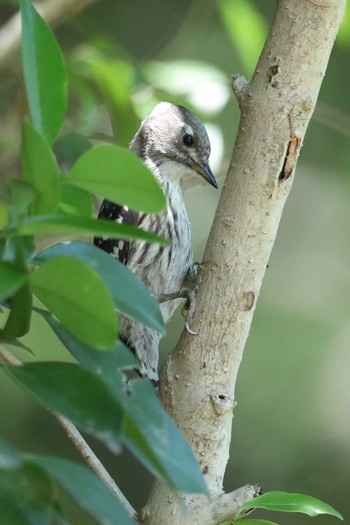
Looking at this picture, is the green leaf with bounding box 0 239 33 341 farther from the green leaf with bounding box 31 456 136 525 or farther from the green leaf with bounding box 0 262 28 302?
the green leaf with bounding box 31 456 136 525

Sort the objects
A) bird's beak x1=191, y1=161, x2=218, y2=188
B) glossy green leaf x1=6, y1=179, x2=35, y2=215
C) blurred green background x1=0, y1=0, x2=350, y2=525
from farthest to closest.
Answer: blurred green background x1=0, y1=0, x2=350, y2=525 < bird's beak x1=191, y1=161, x2=218, y2=188 < glossy green leaf x1=6, y1=179, x2=35, y2=215

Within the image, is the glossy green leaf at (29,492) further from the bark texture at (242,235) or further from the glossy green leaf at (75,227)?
the bark texture at (242,235)

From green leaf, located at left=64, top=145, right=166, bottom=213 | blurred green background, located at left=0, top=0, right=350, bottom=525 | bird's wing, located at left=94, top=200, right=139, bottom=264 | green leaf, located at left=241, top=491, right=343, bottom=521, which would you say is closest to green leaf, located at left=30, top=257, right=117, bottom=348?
green leaf, located at left=64, top=145, right=166, bottom=213

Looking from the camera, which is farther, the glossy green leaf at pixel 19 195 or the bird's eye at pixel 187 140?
the bird's eye at pixel 187 140

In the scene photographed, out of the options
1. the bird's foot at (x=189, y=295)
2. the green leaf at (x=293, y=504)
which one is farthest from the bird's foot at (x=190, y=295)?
the green leaf at (x=293, y=504)

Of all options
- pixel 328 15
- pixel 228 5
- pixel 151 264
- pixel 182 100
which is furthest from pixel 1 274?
pixel 228 5

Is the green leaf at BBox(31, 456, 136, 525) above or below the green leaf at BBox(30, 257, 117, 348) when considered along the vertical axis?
below

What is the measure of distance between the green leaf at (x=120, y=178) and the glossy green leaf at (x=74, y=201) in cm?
9

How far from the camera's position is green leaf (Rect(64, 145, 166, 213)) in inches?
37.2

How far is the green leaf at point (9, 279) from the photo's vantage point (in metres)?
0.85

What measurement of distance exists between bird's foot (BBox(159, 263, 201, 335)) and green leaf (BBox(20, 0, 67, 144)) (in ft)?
2.00

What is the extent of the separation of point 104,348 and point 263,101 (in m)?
0.88

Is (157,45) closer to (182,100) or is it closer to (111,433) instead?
(182,100)

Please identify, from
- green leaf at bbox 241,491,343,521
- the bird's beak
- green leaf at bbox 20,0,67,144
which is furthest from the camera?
the bird's beak
